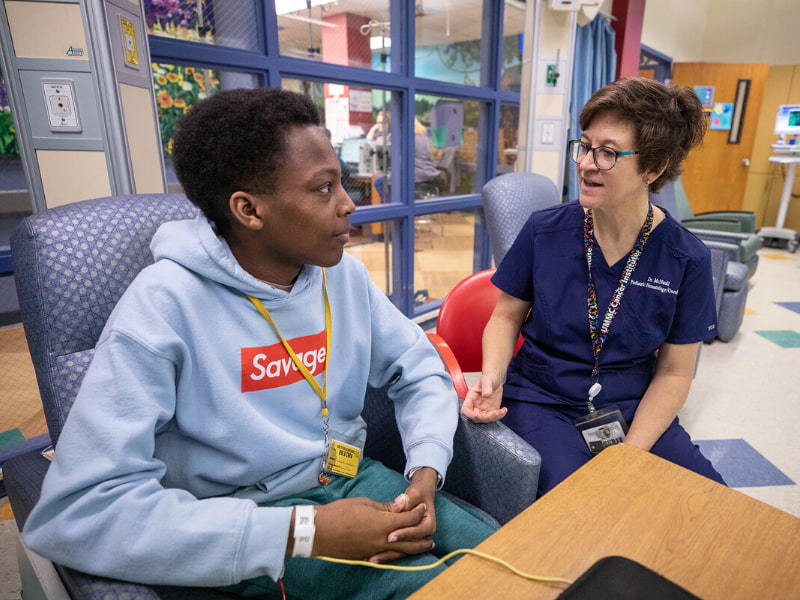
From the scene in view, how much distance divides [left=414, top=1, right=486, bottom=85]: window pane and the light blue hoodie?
388 cm

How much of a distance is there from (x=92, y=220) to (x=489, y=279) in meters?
1.07

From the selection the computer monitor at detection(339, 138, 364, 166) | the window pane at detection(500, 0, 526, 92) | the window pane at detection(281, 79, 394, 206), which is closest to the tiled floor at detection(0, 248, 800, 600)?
the window pane at detection(281, 79, 394, 206)

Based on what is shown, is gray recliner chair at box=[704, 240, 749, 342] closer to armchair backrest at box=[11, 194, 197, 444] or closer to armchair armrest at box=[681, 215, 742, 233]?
armchair armrest at box=[681, 215, 742, 233]

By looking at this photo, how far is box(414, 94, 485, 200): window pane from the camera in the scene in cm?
402

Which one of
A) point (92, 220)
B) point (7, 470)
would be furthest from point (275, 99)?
point (7, 470)

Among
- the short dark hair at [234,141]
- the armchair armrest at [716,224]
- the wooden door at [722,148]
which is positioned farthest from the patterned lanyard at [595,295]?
the wooden door at [722,148]

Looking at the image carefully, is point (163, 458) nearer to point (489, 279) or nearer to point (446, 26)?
point (489, 279)

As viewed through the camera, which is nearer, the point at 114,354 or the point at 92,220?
the point at 114,354

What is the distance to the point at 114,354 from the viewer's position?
0.69 metres

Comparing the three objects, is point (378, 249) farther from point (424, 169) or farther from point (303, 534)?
point (303, 534)

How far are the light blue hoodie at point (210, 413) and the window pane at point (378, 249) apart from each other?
2.48m

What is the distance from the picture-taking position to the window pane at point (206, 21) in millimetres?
1973

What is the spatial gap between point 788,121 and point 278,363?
6723mm

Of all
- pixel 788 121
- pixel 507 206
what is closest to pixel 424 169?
pixel 507 206
